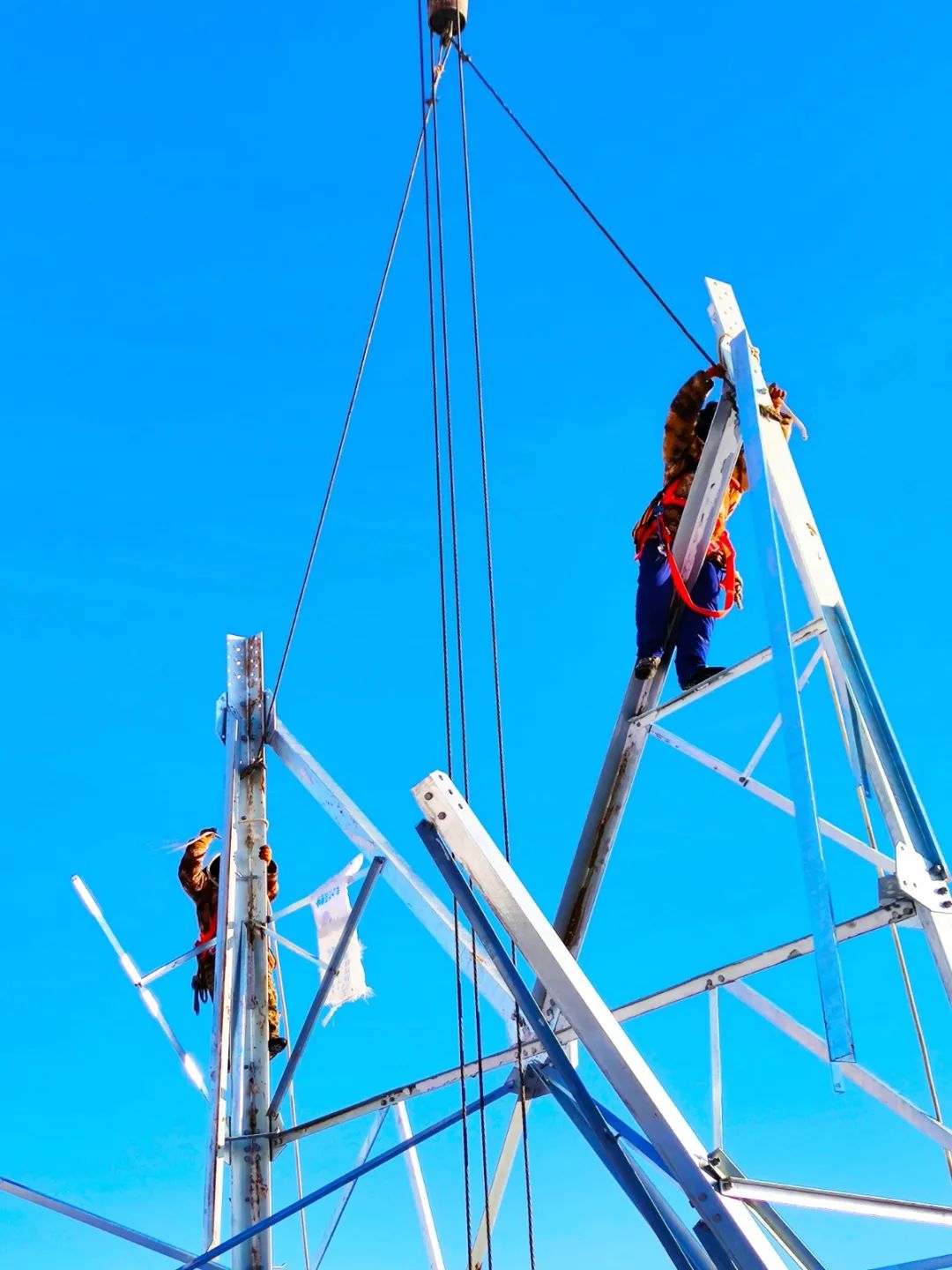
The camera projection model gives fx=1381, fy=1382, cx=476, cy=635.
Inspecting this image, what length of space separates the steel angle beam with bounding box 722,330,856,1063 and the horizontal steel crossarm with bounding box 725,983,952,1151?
0.45 meters

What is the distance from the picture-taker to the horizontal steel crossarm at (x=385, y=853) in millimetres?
9047

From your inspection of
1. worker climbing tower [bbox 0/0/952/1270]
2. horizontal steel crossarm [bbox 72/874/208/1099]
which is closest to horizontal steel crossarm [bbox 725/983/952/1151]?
worker climbing tower [bbox 0/0/952/1270]

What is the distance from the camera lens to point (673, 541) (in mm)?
9438

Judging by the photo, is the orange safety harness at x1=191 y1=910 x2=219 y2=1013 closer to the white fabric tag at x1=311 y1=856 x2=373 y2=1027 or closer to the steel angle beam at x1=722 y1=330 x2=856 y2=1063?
the white fabric tag at x1=311 y1=856 x2=373 y2=1027

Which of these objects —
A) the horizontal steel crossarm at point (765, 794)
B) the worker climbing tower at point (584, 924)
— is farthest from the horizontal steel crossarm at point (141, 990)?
the horizontal steel crossarm at point (765, 794)

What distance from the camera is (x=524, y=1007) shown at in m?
6.34

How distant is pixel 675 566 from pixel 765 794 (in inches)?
72.4

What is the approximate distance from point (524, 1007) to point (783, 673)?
2059 mm

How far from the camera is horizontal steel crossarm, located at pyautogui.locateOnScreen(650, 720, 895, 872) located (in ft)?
22.0

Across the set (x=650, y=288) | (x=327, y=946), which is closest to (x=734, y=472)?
(x=650, y=288)

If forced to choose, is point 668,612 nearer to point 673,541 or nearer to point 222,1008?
point 673,541

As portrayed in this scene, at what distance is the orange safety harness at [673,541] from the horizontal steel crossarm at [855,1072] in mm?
2571

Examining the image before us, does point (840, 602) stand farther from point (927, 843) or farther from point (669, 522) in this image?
point (669, 522)

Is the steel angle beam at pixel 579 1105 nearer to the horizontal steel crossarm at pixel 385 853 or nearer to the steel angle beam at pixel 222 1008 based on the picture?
the horizontal steel crossarm at pixel 385 853
